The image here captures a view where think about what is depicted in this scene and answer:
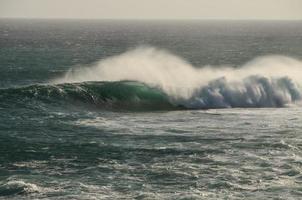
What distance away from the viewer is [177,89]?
154 ft

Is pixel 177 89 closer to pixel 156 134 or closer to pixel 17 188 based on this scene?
pixel 156 134

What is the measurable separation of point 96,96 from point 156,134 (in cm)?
1274

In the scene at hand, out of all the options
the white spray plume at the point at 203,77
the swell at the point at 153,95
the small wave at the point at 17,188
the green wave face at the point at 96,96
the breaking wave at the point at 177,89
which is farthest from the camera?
the white spray plume at the point at 203,77

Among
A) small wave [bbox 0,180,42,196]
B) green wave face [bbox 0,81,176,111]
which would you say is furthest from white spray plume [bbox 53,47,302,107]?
small wave [bbox 0,180,42,196]

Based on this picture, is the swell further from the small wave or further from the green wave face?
the small wave

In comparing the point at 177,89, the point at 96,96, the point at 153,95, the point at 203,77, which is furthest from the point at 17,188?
the point at 203,77

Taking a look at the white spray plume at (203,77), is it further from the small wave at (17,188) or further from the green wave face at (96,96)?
the small wave at (17,188)

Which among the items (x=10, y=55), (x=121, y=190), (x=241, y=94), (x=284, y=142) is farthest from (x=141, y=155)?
(x=10, y=55)

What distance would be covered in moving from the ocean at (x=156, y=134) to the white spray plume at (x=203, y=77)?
9 cm

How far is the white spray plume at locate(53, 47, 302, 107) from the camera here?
4575cm

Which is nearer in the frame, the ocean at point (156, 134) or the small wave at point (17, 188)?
the small wave at point (17, 188)

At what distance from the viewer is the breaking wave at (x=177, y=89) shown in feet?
145

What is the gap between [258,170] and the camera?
25344 mm

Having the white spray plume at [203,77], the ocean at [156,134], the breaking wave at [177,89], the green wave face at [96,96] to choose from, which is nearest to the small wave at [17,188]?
the ocean at [156,134]
